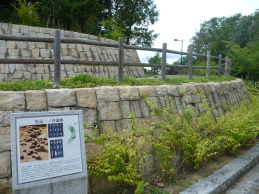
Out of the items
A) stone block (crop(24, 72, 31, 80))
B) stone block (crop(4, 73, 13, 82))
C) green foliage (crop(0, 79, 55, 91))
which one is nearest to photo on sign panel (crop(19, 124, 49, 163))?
green foliage (crop(0, 79, 55, 91))

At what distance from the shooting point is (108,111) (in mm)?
3721

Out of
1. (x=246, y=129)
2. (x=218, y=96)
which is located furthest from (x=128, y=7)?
(x=246, y=129)

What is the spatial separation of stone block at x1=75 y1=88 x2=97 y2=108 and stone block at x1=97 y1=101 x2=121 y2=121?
0.44 ft

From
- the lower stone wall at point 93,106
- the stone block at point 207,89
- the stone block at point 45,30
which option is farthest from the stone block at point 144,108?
the stone block at point 45,30

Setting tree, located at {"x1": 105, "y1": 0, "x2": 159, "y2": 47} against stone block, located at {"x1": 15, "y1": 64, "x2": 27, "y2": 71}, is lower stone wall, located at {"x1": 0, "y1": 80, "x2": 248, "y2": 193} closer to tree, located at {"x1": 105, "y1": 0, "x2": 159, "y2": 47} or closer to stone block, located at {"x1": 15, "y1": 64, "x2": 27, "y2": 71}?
stone block, located at {"x1": 15, "y1": 64, "x2": 27, "y2": 71}

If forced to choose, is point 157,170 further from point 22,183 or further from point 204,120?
point 22,183

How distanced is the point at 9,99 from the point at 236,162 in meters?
4.57

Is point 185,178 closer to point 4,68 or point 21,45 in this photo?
point 4,68

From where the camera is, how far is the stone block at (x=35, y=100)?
10.0ft

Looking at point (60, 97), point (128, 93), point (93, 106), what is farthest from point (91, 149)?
point (128, 93)

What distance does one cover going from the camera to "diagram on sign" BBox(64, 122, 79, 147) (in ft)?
7.84

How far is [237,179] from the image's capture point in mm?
4031

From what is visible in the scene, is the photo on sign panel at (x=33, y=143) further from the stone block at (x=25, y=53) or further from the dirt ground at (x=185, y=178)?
the stone block at (x=25, y=53)

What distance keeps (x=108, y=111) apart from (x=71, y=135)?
1.34 meters
